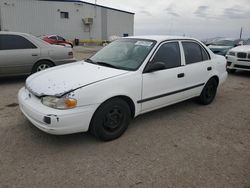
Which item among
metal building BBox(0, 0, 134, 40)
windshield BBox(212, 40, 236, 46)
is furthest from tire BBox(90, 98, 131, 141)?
metal building BBox(0, 0, 134, 40)

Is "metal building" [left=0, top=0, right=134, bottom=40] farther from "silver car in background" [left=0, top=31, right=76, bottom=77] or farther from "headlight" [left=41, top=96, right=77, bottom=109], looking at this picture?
"headlight" [left=41, top=96, right=77, bottom=109]

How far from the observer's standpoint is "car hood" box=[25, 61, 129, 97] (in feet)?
9.18

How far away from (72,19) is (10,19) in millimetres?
8204

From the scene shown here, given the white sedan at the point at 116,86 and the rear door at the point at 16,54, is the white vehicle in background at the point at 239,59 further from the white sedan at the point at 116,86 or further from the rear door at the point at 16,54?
the rear door at the point at 16,54

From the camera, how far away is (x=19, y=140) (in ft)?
10.1

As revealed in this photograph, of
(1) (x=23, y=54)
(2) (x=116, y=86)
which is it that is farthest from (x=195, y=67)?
(1) (x=23, y=54)

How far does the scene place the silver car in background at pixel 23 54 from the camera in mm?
5867

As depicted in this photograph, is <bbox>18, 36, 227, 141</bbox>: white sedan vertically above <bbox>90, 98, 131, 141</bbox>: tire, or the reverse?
<bbox>18, 36, 227, 141</bbox>: white sedan

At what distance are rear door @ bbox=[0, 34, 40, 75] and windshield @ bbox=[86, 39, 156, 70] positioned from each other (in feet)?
9.92

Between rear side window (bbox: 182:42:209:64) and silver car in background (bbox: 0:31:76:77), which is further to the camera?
silver car in background (bbox: 0:31:76:77)

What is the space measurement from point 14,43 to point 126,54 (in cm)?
400

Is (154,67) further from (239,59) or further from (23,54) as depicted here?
Answer: (239,59)

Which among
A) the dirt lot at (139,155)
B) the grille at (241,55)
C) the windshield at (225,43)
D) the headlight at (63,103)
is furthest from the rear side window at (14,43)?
the windshield at (225,43)

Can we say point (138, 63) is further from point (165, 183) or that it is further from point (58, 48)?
point (58, 48)
